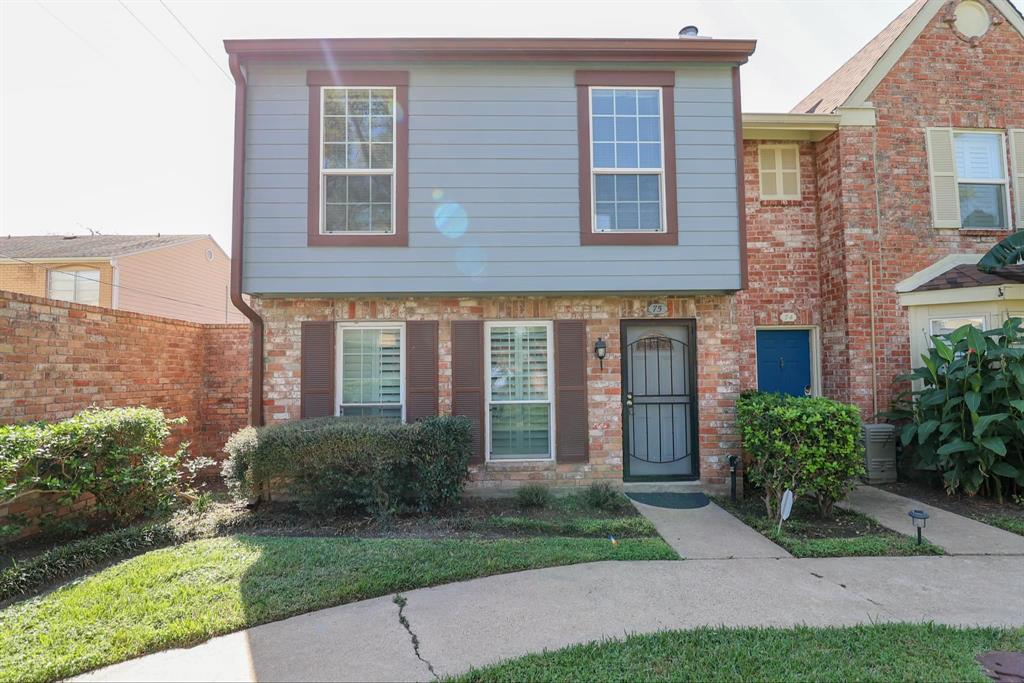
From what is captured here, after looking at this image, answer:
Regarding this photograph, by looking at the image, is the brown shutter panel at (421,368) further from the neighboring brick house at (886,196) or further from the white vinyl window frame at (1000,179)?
the white vinyl window frame at (1000,179)

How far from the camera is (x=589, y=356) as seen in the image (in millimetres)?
6547

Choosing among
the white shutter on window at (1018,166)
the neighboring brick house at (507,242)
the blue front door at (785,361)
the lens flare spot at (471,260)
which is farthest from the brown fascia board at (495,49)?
the white shutter on window at (1018,166)

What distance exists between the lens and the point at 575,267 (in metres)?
6.16

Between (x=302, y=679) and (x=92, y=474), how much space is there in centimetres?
336

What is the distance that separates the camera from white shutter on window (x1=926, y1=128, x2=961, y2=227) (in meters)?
7.55

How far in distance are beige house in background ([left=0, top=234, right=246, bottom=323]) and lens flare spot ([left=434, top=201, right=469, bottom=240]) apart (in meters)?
13.5

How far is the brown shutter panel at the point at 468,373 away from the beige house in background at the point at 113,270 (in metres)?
13.5

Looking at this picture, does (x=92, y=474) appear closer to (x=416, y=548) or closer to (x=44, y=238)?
(x=416, y=548)

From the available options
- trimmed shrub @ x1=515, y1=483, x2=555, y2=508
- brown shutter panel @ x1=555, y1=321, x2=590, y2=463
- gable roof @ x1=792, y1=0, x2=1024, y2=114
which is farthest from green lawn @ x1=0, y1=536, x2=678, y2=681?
gable roof @ x1=792, y1=0, x2=1024, y2=114

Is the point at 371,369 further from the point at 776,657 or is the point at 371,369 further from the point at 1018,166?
the point at 1018,166

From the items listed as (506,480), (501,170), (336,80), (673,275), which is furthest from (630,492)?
(336,80)

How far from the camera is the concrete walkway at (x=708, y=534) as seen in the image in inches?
180

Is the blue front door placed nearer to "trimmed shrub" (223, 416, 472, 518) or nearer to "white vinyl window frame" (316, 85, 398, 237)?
"trimmed shrub" (223, 416, 472, 518)

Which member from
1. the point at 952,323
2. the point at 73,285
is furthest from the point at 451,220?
the point at 73,285
